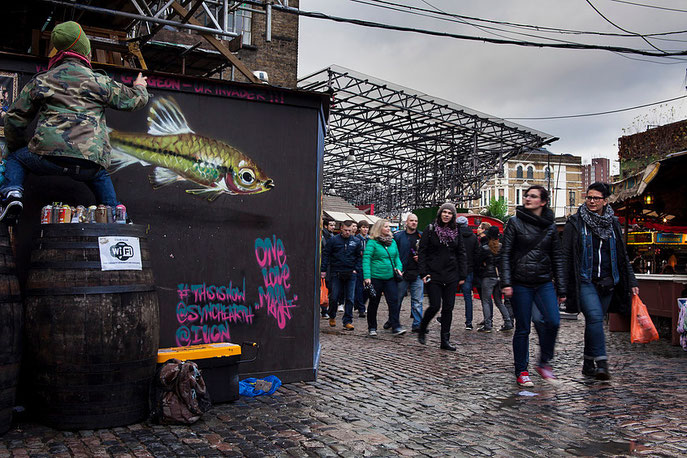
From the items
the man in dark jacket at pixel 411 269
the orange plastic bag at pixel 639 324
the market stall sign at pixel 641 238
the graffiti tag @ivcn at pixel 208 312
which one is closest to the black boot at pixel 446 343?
the man in dark jacket at pixel 411 269

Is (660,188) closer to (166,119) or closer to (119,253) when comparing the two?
(166,119)

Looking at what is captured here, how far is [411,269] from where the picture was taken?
989 cm

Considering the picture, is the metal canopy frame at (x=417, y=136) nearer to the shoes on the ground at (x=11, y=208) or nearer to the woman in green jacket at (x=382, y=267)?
the woman in green jacket at (x=382, y=267)

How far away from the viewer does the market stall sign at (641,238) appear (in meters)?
20.7

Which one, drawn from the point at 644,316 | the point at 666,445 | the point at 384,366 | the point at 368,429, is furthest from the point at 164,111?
the point at 644,316

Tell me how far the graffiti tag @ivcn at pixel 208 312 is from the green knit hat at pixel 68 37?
1.98 metres

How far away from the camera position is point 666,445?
3.92m

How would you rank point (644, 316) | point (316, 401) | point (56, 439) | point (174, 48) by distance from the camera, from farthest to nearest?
point (174, 48), point (644, 316), point (316, 401), point (56, 439)

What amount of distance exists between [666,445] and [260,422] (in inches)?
105

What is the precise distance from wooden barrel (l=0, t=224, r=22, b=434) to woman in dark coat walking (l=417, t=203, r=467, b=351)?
17.8 ft

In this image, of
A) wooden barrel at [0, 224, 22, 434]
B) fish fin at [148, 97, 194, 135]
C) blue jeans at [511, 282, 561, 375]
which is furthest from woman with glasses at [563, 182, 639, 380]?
wooden barrel at [0, 224, 22, 434]

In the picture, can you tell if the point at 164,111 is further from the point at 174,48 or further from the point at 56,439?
the point at 174,48

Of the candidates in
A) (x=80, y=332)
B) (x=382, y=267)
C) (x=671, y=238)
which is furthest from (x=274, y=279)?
(x=671, y=238)

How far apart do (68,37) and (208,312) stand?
7.71 feet
